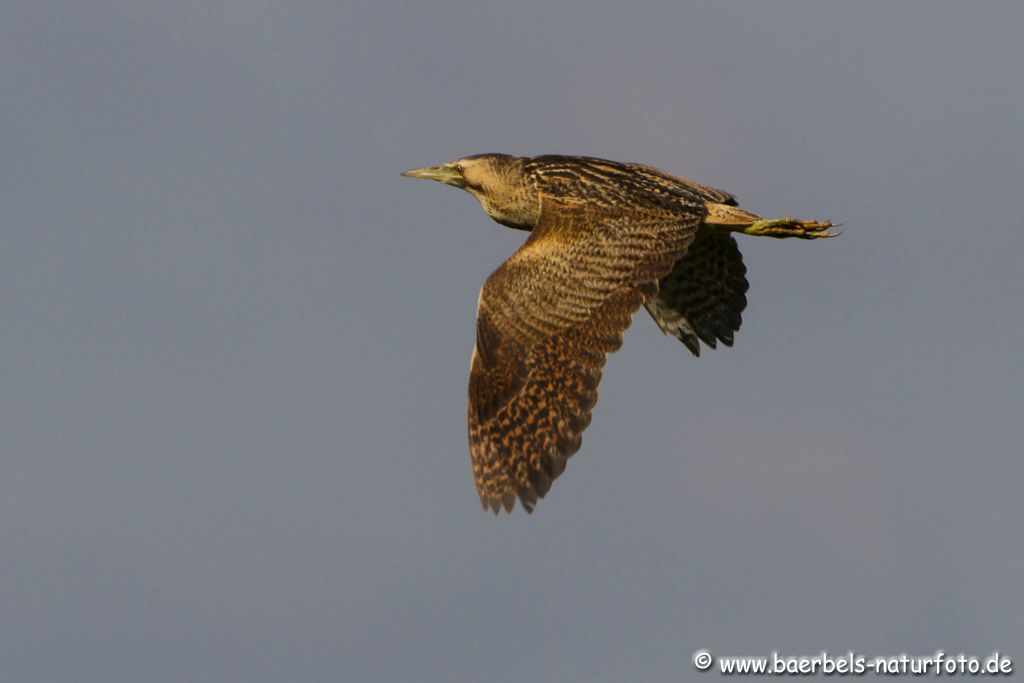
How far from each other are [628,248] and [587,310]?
1327 millimetres

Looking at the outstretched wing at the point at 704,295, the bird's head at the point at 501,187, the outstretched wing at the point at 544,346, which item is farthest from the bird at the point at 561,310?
the outstretched wing at the point at 704,295

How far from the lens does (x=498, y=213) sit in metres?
33.8

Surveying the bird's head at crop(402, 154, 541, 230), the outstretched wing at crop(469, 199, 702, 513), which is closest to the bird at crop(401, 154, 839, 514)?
the outstretched wing at crop(469, 199, 702, 513)

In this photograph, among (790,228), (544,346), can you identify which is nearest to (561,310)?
(544,346)

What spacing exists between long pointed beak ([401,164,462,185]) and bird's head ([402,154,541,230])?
0.38 feet

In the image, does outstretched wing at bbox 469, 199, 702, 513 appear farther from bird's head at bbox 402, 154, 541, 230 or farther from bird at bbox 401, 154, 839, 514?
bird's head at bbox 402, 154, 541, 230

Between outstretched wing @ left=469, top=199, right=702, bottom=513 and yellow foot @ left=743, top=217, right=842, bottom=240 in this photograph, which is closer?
outstretched wing @ left=469, top=199, right=702, bottom=513

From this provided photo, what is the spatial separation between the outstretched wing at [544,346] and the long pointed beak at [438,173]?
233 inches

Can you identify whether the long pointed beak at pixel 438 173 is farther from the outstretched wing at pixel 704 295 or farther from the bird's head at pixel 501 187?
the outstretched wing at pixel 704 295

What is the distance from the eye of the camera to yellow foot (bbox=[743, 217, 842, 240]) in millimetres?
31656

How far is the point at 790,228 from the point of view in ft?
104

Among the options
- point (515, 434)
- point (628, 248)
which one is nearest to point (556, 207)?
point (628, 248)

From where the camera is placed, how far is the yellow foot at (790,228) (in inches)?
1246

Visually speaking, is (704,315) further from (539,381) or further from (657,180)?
(539,381)
